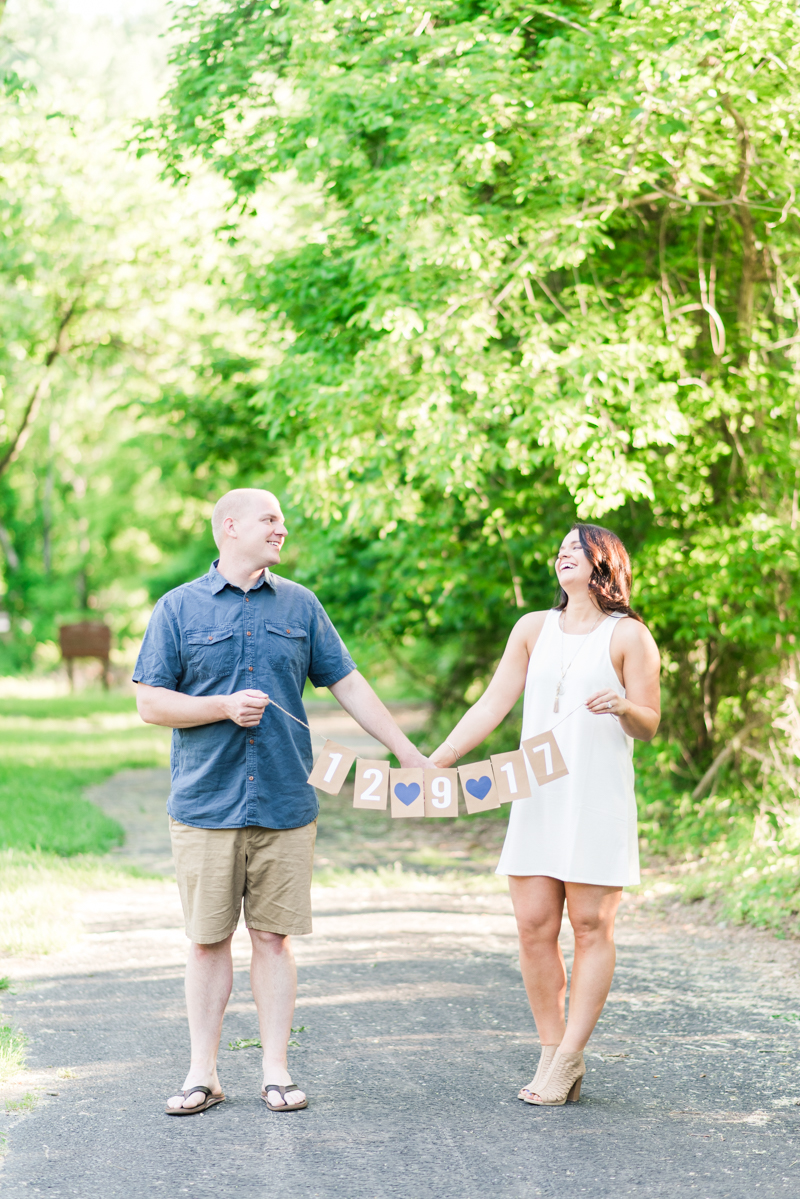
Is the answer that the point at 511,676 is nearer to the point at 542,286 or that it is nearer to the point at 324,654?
the point at 324,654

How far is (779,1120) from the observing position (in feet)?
13.3

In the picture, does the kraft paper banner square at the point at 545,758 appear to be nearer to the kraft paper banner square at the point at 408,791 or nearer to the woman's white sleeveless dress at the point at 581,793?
the woman's white sleeveless dress at the point at 581,793

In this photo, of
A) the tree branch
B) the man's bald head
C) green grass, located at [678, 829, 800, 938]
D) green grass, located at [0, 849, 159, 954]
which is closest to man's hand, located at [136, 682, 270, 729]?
the man's bald head

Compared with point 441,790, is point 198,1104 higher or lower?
lower

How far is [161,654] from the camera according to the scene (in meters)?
4.05

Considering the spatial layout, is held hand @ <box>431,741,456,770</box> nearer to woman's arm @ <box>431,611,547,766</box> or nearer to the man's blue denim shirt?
woman's arm @ <box>431,611,547,766</box>

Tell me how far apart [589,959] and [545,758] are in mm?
709

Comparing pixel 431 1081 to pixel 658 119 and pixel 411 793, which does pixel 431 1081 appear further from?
pixel 658 119

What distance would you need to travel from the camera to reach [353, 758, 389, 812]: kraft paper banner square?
169 inches

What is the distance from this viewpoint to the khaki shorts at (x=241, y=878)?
4.05 metres

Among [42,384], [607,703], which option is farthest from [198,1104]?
[42,384]

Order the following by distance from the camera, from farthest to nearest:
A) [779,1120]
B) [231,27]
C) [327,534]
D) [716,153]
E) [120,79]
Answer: [120,79] → [327,534] → [231,27] → [716,153] → [779,1120]

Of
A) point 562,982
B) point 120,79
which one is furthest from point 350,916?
point 120,79

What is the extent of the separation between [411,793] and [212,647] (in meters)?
0.90
